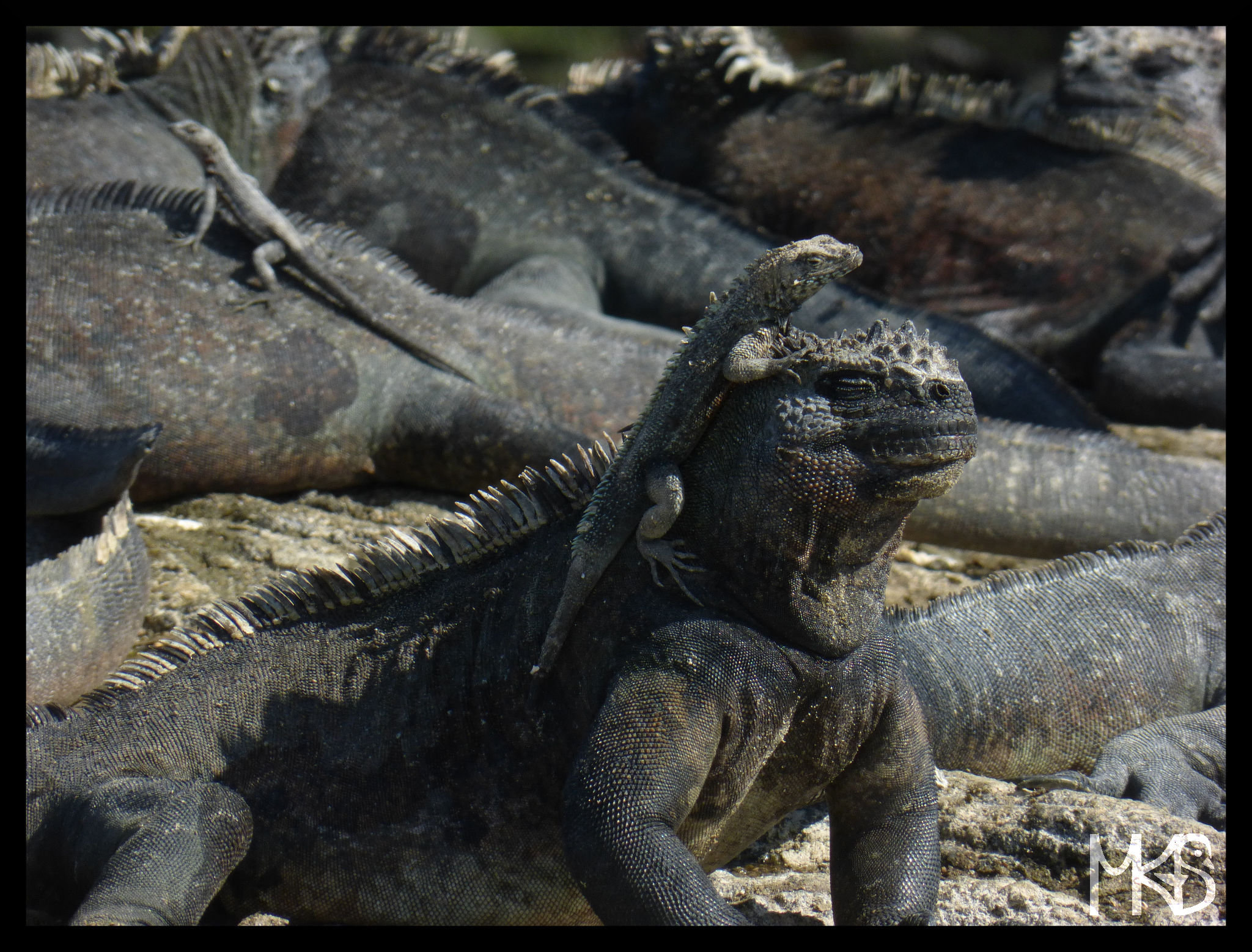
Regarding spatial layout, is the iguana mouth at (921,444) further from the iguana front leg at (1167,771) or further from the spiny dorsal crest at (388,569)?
the iguana front leg at (1167,771)

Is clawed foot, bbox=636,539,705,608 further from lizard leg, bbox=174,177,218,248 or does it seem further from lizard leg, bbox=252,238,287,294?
lizard leg, bbox=174,177,218,248

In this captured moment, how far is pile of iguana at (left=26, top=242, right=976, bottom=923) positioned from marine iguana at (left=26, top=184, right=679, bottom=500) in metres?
1.75

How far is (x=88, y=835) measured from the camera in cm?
247

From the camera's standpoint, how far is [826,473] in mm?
2066

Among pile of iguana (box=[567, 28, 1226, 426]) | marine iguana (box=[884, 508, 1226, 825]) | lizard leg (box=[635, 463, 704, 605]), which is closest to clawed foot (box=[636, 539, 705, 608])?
lizard leg (box=[635, 463, 704, 605])

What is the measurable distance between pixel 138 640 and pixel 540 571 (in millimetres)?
1697

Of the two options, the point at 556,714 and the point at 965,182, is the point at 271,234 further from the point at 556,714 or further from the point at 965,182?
the point at 965,182

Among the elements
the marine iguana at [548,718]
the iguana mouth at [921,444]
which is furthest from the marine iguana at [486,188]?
the iguana mouth at [921,444]

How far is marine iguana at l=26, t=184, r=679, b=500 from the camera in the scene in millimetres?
4332

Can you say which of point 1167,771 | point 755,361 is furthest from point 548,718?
point 1167,771

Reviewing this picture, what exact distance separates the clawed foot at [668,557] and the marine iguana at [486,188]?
154 inches

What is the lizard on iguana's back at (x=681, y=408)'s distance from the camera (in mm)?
2150
